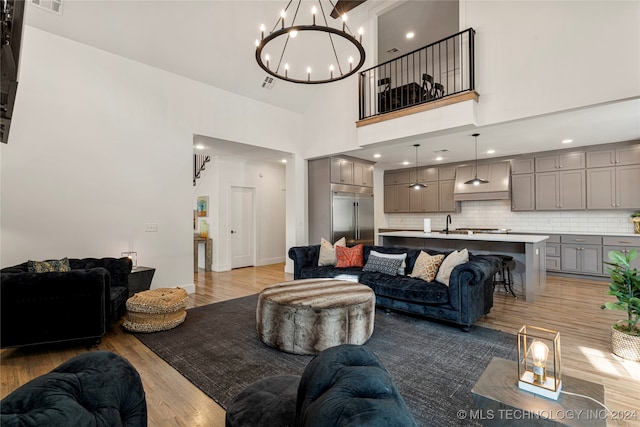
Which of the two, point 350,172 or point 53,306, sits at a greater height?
point 350,172

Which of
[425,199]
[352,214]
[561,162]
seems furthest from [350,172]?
[561,162]

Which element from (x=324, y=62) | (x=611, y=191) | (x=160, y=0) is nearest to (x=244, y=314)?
(x=160, y=0)

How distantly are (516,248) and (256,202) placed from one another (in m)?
5.84

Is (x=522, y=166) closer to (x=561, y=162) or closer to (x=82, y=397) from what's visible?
(x=561, y=162)

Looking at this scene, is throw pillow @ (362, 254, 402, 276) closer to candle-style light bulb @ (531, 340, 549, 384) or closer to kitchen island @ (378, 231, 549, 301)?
kitchen island @ (378, 231, 549, 301)

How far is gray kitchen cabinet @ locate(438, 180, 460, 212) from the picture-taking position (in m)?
7.89

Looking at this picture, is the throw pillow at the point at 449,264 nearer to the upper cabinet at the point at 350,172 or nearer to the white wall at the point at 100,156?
the upper cabinet at the point at 350,172

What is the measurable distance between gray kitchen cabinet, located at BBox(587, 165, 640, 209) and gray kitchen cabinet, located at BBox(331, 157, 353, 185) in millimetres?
4762

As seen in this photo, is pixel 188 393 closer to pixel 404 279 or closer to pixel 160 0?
pixel 404 279

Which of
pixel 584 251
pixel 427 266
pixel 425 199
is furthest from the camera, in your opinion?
pixel 425 199

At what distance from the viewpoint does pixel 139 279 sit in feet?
13.6

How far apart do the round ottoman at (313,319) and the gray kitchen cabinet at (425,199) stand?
5.67 m

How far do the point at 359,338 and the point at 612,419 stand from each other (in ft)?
5.99

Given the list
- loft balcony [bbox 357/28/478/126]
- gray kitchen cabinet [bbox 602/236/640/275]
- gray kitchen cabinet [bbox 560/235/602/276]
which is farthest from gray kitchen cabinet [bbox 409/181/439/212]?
gray kitchen cabinet [bbox 602/236/640/275]
